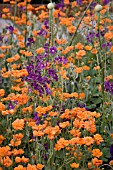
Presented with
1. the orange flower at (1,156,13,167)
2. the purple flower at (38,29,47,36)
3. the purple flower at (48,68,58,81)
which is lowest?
the orange flower at (1,156,13,167)

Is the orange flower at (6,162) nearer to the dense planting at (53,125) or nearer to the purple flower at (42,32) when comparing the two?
the dense planting at (53,125)

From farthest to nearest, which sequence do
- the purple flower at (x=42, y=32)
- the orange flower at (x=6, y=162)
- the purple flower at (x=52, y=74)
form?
the purple flower at (x=42, y=32) → the purple flower at (x=52, y=74) → the orange flower at (x=6, y=162)

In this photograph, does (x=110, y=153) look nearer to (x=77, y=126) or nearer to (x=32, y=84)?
(x=77, y=126)

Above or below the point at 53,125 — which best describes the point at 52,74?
above

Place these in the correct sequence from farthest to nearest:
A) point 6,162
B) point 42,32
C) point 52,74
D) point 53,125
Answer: point 42,32
point 52,74
point 53,125
point 6,162

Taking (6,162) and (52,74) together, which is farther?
(52,74)

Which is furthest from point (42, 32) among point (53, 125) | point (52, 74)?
point (53, 125)

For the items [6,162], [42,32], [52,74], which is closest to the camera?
[6,162]

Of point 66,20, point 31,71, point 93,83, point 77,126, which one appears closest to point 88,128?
point 77,126

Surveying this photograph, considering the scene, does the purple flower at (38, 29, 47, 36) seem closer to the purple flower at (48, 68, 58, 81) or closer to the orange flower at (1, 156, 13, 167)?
the purple flower at (48, 68, 58, 81)

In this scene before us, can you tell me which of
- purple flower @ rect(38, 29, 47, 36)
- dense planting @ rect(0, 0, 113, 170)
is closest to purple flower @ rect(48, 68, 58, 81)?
dense planting @ rect(0, 0, 113, 170)

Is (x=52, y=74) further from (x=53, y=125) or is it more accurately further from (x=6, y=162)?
(x=6, y=162)

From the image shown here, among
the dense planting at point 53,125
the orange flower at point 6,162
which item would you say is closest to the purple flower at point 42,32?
the dense planting at point 53,125

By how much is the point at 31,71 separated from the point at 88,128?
61 cm
